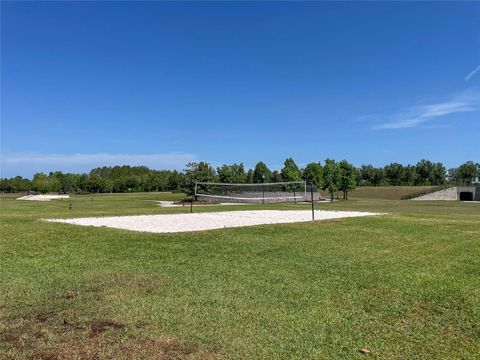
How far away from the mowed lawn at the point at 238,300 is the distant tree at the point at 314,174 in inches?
2283

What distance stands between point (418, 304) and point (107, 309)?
4042 millimetres

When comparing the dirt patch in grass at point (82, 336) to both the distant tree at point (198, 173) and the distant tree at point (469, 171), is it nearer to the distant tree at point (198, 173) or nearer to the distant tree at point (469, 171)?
the distant tree at point (198, 173)

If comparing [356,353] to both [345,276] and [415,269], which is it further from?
[415,269]

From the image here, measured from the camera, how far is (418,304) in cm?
556

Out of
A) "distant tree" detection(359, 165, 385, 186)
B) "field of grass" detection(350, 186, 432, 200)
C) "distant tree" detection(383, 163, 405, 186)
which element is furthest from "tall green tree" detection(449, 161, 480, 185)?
"field of grass" detection(350, 186, 432, 200)

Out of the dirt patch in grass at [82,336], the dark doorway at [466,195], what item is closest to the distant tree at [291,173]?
the dark doorway at [466,195]

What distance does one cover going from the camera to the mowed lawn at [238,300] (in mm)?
4133

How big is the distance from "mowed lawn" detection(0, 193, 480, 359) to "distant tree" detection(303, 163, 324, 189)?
58.0m

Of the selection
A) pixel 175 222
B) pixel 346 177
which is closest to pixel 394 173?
pixel 346 177

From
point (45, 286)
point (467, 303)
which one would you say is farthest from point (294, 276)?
point (45, 286)

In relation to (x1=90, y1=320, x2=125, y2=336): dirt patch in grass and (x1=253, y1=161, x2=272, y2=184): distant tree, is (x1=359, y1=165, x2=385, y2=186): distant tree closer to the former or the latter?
(x1=253, y1=161, x2=272, y2=184): distant tree

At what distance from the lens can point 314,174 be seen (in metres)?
70.2

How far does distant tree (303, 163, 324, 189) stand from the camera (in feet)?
225

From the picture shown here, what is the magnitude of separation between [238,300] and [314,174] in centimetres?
6578
